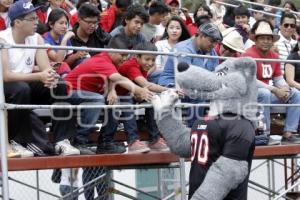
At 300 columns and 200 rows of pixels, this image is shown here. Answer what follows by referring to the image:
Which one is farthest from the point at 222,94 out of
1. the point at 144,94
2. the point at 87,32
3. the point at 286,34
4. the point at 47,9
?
the point at 286,34

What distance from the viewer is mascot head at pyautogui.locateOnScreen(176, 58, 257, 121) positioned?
7266 millimetres

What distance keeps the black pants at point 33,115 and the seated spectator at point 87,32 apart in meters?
1.06

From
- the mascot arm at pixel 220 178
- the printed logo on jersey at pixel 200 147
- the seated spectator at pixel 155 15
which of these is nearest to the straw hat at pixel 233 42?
the seated spectator at pixel 155 15

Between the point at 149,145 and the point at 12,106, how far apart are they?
172 cm

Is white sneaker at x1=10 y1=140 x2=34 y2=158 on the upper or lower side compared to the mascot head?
lower

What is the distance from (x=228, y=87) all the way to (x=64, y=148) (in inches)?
67.6

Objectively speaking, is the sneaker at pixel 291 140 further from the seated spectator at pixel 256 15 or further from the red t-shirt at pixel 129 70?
the seated spectator at pixel 256 15

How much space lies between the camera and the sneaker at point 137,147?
8.64m

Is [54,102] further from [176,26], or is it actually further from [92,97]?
[176,26]

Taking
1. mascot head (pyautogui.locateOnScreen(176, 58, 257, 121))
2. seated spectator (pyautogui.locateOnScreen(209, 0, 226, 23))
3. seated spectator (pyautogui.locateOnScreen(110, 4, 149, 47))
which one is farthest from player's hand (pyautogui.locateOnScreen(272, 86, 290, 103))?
seated spectator (pyautogui.locateOnScreen(209, 0, 226, 23))

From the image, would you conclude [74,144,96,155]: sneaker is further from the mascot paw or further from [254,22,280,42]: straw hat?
[254,22,280,42]: straw hat

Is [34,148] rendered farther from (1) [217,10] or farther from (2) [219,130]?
(1) [217,10]

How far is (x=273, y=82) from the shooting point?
10.2 meters

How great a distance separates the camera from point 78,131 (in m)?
8.50
